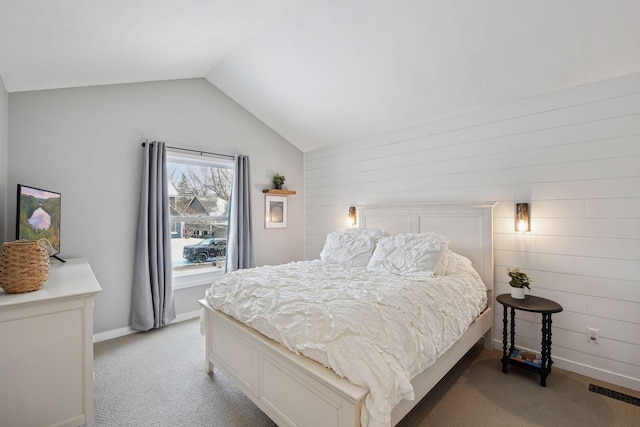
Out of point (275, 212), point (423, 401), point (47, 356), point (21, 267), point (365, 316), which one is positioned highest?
point (275, 212)

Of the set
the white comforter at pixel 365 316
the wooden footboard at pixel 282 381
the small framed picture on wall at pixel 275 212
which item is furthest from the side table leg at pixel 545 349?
the small framed picture on wall at pixel 275 212

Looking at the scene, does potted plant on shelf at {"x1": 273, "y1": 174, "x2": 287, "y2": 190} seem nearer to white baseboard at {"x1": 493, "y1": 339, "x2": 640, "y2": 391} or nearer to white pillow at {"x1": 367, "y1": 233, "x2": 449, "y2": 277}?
white pillow at {"x1": 367, "y1": 233, "x2": 449, "y2": 277}

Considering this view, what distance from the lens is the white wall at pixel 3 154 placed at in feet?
7.72

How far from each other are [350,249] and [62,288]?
240 centimetres

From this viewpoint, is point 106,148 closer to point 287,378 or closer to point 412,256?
point 287,378

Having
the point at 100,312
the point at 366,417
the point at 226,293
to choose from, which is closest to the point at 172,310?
the point at 100,312

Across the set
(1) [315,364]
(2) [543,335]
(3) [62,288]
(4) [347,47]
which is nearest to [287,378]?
(1) [315,364]

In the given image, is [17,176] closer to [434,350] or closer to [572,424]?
[434,350]

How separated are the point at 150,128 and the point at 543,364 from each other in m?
4.38

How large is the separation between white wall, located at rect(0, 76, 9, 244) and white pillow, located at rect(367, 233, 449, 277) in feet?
10.4

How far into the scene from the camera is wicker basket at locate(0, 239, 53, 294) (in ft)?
5.05

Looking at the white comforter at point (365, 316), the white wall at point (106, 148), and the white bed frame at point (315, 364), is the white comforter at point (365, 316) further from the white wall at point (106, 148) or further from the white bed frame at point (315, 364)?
the white wall at point (106, 148)

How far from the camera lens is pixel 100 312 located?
303cm

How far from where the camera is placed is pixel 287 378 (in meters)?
1.60
